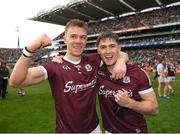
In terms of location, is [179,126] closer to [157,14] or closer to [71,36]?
[71,36]

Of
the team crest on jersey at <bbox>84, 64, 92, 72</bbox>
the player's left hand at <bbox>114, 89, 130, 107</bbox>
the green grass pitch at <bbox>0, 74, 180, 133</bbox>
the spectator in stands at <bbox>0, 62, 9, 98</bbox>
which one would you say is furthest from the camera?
the spectator in stands at <bbox>0, 62, 9, 98</bbox>

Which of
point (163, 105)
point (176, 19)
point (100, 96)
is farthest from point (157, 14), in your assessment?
point (100, 96)

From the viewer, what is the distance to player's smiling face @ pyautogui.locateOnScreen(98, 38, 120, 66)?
11.7 feet

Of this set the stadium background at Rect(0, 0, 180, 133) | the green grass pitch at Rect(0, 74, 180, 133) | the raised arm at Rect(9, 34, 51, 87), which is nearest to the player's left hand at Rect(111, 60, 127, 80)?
the raised arm at Rect(9, 34, 51, 87)

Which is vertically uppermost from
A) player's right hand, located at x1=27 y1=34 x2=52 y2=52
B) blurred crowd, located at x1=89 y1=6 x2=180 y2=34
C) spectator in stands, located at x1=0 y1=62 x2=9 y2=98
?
blurred crowd, located at x1=89 y1=6 x2=180 y2=34

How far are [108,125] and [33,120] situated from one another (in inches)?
266

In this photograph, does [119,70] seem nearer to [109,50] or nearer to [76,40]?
[109,50]

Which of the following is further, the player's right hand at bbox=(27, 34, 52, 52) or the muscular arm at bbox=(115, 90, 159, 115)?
the muscular arm at bbox=(115, 90, 159, 115)

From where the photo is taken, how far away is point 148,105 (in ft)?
10.9

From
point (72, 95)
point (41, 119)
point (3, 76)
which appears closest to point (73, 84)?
point (72, 95)

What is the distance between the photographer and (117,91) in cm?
353

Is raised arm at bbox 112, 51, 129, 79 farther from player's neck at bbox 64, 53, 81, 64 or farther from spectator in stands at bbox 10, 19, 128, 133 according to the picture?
player's neck at bbox 64, 53, 81, 64

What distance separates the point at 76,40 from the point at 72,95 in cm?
64

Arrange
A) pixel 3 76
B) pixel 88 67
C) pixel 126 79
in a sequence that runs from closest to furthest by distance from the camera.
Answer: pixel 126 79 < pixel 88 67 < pixel 3 76
